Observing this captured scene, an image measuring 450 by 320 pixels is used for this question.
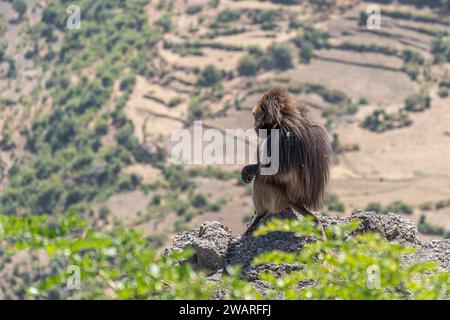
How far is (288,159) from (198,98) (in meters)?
80.5

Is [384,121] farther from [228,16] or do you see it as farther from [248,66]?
[228,16]

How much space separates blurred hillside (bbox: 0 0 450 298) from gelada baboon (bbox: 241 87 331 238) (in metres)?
53.8

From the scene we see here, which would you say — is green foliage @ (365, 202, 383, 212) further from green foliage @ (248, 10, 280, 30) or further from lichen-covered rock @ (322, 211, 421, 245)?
lichen-covered rock @ (322, 211, 421, 245)

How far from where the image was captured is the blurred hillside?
7881cm

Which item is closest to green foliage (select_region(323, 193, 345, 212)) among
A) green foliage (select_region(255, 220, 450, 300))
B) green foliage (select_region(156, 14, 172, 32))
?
green foliage (select_region(156, 14, 172, 32))

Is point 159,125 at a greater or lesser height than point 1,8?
lesser

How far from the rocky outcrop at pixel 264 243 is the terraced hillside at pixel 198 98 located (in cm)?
5476

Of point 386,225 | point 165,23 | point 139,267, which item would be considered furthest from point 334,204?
point 139,267

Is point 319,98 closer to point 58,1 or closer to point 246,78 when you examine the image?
point 246,78

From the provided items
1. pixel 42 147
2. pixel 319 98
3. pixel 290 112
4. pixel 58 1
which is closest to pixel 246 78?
pixel 319 98

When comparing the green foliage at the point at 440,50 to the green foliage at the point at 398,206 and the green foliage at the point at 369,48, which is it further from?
the green foliage at the point at 398,206

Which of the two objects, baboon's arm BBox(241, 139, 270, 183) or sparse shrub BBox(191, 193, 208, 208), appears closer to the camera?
baboon's arm BBox(241, 139, 270, 183)

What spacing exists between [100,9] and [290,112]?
98.9 m
